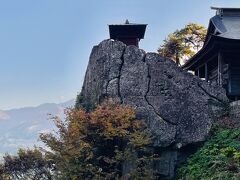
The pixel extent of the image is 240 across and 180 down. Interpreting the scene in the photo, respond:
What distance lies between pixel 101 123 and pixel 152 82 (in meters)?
3.63

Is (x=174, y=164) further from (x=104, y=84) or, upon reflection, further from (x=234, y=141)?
(x=104, y=84)

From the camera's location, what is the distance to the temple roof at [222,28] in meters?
21.2

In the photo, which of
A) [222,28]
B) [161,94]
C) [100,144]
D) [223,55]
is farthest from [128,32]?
[100,144]

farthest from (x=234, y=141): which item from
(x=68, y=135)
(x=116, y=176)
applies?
(x=68, y=135)

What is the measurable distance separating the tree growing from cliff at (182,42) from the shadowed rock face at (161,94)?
1232 cm

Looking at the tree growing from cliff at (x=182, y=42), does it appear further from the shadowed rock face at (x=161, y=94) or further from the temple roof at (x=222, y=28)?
the shadowed rock face at (x=161, y=94)

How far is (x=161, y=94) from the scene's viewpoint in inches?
729

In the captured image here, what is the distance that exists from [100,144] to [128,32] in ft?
33.8

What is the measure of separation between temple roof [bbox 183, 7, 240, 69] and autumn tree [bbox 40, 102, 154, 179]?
676cm

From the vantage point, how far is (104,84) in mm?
19016

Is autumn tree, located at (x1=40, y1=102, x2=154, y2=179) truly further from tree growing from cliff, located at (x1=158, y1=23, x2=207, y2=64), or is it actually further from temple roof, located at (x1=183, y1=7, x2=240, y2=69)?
tree growing from cliff, located at (x1=158, y1=23, x2=207, y2=64)

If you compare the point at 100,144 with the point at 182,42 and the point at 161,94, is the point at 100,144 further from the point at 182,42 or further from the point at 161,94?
the point at 182,42

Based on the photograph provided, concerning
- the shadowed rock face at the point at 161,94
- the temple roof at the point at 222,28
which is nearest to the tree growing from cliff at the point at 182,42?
the temple roof at the point at 222,28

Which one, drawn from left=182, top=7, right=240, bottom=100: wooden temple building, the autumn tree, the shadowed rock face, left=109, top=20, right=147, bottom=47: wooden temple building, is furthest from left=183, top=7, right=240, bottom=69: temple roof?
the autumn tree
